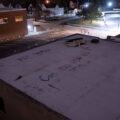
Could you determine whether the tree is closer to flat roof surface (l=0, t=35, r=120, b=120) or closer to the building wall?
flat roof surface (l=0, t=35, r=120, b=120)

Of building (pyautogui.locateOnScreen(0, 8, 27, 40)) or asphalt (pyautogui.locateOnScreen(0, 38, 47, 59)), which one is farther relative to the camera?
building (pyautogui.locateOnScreen(0, 8, 27, 40))

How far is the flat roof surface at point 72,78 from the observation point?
276 inches

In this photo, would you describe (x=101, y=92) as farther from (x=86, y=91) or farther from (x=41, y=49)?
(x=41, y=49)

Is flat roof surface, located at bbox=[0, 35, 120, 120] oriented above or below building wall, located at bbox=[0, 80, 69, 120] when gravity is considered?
above

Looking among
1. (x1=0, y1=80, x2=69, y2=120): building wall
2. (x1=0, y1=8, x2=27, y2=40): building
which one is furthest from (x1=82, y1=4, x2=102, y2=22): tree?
(x1=0, y1=80, x2=69, y2=120): building wall

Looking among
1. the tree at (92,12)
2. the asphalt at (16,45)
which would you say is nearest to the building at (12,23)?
the asphalt at (16,45)

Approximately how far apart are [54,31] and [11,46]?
10.9m

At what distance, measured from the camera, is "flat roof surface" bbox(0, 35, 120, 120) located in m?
7.01

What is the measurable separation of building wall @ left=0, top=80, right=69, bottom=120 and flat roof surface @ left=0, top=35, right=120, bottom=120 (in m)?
0.22

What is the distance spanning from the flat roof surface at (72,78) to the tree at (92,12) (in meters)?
25.9

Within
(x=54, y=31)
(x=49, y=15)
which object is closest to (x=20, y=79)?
(x=54, y=31)

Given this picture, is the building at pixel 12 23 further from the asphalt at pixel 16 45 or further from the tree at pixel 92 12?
the tree at pixel 92 12

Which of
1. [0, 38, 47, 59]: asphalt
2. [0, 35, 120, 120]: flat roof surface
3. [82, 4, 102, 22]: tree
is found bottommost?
[0, 38, 47, 59]: asphalt

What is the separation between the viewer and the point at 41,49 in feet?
43.6
